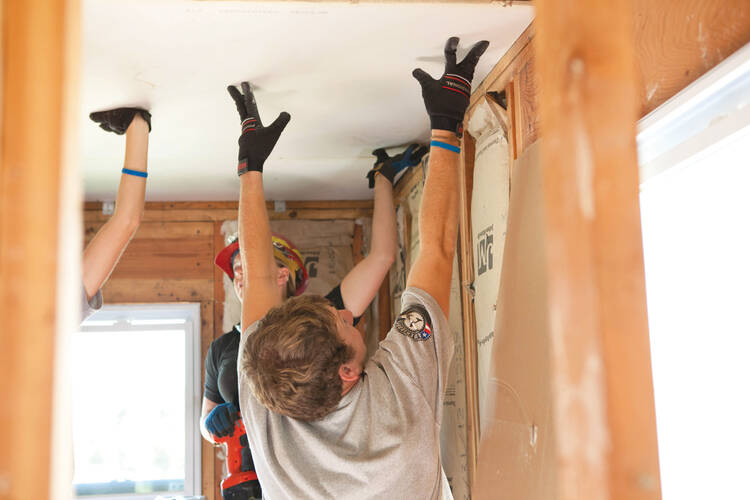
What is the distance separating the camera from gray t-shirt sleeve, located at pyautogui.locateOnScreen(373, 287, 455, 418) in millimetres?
1665

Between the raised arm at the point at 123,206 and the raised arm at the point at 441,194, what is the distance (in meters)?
0.88

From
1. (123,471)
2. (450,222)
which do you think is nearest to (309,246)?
(123,471)

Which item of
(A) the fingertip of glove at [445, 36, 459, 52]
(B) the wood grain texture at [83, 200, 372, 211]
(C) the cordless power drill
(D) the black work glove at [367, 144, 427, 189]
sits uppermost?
(B) the wood grain texture at [83, 200, 372, 211]

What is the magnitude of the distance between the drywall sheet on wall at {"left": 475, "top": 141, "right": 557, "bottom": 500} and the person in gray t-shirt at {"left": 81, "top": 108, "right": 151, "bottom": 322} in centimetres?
113

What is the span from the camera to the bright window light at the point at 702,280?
1.25 meters

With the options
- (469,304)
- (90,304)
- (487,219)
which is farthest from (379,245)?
(90,304)

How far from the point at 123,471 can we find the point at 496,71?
309 centimetres

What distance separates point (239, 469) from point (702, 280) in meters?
2.12

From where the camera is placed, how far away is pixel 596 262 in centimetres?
68

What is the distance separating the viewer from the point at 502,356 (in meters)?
1.58

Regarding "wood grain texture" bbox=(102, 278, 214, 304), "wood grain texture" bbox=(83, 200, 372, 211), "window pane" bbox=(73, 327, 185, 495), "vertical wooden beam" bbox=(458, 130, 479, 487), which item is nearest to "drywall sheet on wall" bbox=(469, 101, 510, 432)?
"vertical wooden beam" bbox=(458, 130, 479, 487)

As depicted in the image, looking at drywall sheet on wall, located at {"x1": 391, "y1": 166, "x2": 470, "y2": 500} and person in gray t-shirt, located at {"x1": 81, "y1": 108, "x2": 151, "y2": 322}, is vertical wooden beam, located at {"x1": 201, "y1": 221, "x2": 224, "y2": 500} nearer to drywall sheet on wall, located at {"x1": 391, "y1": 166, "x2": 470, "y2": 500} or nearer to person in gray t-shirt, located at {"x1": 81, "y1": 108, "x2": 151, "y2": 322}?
drywall sheet on wall, located at {"x1": 391, "y1": 166, "x2": 470, "y2": 500}

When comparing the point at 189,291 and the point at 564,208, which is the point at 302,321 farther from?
the point at 189,291

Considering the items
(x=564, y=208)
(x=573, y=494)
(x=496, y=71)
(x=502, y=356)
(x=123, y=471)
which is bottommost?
(x=123, y=471)
